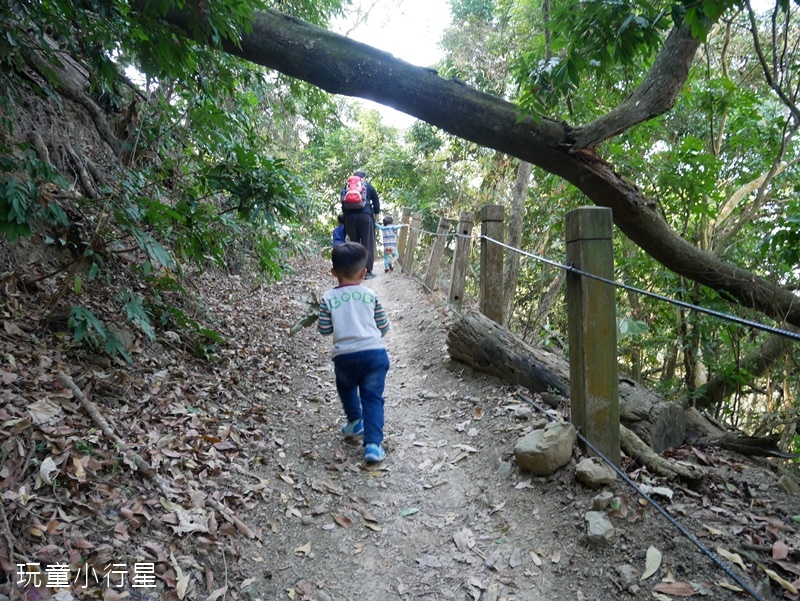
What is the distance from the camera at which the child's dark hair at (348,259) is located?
11.2ft

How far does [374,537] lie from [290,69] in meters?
3.41

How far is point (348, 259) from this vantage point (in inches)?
134

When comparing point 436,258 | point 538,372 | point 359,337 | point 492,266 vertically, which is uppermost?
point 436,258

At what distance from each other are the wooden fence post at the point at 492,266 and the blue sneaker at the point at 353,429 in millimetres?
1807

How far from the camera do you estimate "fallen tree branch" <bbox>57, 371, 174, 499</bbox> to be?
2.39 metres

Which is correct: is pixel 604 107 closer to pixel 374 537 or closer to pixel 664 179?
pixel 664 179

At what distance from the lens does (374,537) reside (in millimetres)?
2668

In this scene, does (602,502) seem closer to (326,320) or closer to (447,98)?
(326,320)

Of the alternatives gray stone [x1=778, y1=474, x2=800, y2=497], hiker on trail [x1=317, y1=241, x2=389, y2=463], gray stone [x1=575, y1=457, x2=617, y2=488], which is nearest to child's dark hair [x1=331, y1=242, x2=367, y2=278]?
hiker on trail [x1=317, y1=241, x2=389, y2=463]

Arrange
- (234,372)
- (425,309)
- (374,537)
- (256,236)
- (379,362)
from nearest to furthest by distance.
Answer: (374,537) → (379,362) → (234,372) → (256,236) → (425,309)

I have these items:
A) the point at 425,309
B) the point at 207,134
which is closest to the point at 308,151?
the point at 425,309

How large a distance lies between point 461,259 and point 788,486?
168 inches

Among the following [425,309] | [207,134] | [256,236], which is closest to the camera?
[207,134]

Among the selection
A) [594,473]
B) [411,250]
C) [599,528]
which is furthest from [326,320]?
[411,250]
